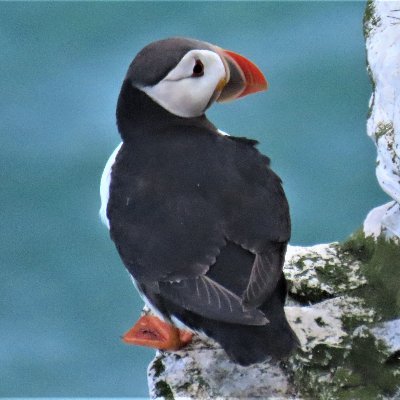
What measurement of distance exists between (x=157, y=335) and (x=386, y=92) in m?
1.07

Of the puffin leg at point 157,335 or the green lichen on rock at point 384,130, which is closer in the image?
the green lichen on rock at point 384,130

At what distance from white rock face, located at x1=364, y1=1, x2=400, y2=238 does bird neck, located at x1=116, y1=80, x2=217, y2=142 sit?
56 centimetres

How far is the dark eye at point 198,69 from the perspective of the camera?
3455 millimetres

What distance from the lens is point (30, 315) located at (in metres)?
5.26

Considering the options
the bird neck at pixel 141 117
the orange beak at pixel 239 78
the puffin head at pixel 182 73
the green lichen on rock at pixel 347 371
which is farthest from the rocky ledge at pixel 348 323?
the bird neck at pixel 141 117

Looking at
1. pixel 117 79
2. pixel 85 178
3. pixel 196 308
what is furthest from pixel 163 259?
pixel 117 79

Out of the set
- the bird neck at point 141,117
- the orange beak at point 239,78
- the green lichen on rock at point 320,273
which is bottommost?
the green lichen on rock at point 320,273

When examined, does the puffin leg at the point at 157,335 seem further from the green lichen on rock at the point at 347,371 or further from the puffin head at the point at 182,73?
the puffin head at the point at 182,73

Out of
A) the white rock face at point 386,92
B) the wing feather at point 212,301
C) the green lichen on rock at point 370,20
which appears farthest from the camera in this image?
the green lichen on rock at point 370,20

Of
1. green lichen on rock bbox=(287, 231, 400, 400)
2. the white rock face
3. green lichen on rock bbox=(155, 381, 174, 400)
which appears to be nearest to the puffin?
green lichen on rock bbox=(155, 381, 174, 400)

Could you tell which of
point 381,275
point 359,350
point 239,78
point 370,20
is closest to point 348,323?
point 359,350

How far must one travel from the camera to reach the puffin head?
3.43 meters

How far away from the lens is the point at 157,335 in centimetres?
364

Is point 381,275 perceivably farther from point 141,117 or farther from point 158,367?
point 141,117
